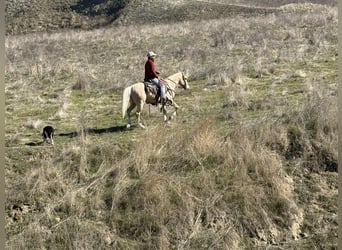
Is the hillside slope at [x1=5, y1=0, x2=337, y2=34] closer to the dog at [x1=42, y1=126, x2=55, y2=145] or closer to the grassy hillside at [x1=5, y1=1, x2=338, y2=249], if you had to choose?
the grassy hillside at [x1=5, y1=1, x2=338, y2=249]

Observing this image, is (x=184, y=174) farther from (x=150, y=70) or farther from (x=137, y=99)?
(x=150, y=70)

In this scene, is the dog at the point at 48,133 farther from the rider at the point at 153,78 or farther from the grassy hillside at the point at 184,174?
the rider at the point at 153,78

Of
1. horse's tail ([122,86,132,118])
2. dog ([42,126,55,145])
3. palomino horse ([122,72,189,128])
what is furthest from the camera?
palomino horse ([122,72,189,128])

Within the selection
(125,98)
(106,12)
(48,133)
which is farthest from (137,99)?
(106,12)

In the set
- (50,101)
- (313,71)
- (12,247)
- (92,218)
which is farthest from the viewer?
(313,71)

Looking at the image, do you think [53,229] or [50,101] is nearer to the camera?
[53,229]

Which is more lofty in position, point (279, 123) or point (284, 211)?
point (279, 123)

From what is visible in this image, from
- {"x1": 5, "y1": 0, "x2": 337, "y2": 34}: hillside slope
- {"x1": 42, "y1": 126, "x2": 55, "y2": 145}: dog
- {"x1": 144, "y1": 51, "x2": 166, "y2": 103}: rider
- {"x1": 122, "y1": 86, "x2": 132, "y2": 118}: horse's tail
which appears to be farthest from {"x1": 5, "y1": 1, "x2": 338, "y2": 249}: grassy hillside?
{"x1": 5, "y1": 0, "x2": 337, "y2": 34}: hillside slope

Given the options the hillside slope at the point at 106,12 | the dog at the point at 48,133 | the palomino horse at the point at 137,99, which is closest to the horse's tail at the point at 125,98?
the palomino horse at the point at 137,99

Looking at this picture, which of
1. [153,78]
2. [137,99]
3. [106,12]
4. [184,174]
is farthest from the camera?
[106,12]

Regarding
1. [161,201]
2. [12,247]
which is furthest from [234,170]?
[12,247]

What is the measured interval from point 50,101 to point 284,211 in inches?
338

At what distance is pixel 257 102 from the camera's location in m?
12.4

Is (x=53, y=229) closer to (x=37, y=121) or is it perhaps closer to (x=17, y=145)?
(x=17, y=145)
